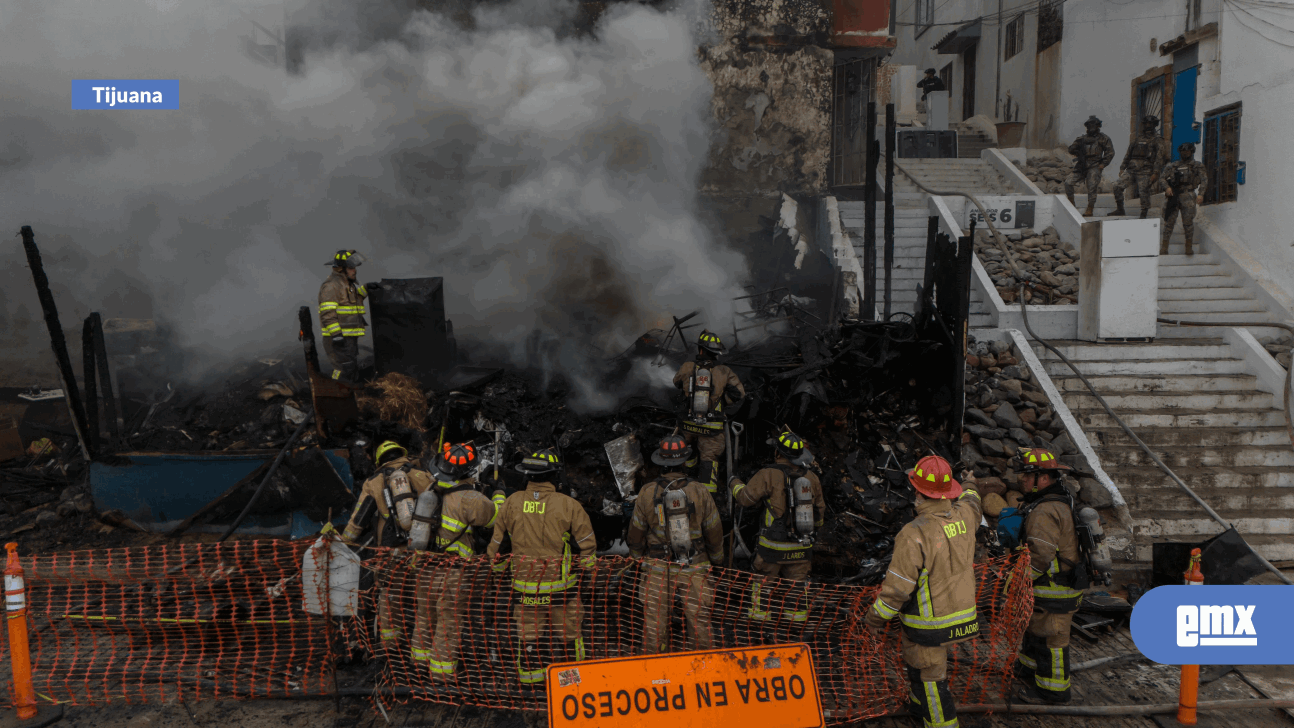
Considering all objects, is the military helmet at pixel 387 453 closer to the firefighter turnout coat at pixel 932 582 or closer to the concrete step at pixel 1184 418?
the firefighter turnout coat at pixel 932 582

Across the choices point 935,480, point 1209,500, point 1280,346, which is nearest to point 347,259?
point 935,480

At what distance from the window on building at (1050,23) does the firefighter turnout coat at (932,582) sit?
18.2m

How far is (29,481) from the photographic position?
8.11 metres

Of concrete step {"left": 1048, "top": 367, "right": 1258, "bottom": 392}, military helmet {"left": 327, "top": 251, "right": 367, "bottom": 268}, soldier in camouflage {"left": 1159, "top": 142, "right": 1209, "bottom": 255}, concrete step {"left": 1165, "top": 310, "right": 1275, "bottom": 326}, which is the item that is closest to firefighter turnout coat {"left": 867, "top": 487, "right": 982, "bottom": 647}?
concrete step {"left": 1048, "top": 367, "right": 1258, "bottom": 392}

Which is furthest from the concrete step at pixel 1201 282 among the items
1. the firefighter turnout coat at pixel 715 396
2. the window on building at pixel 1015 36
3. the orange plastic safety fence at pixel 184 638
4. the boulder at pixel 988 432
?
the window on building at pixel 1015 36

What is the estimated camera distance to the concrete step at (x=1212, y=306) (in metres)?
9.69

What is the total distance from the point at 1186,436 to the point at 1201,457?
1.03 ft

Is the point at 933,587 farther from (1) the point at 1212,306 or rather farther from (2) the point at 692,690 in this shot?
(1) the point at 1212,306

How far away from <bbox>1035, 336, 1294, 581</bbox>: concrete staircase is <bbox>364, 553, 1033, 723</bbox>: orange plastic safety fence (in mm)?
2654

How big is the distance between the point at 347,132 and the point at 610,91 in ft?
14.0

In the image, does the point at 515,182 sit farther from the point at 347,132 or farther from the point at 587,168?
the point at 347,132

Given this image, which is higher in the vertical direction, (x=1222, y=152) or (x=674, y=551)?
(x=1222, y=152)

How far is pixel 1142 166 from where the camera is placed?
11812 millimetres

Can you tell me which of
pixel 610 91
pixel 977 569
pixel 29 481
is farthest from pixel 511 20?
pixel 977 569
